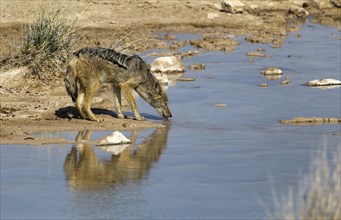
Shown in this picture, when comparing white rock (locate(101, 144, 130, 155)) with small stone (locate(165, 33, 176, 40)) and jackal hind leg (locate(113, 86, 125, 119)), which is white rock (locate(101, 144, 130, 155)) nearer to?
jackal hind leg (locate(113, 86, 125, 119))

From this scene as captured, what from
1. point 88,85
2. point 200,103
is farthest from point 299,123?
point 88,85

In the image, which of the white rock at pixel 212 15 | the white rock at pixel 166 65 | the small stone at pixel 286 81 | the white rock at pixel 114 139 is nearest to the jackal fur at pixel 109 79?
the white rock at pixel 114 139

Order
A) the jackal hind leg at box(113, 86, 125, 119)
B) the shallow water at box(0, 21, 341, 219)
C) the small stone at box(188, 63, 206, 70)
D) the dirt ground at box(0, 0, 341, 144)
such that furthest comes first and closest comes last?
the small stone at box(188, 63, 206, 70), the dirt ground at box(0, 0, 341, 144), the jackal hind leg at box(113, 86, 125, 119), the shallow water at box(0, 21, 341, 219)

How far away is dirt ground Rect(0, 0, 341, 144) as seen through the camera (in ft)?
53.3

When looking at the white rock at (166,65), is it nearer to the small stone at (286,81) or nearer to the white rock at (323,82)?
the small stone at (286,81)

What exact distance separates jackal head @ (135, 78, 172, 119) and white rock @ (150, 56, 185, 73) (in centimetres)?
408

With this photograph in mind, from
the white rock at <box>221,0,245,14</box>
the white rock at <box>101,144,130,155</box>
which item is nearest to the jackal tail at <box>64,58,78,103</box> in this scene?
the white rock at <box>101,144,130,155</box>

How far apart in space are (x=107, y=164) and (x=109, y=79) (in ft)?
10.9

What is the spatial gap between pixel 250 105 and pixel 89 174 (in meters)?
5.45

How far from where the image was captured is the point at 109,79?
1420cm

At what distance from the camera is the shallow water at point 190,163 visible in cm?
927

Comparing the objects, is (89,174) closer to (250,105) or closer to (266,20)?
(250,105)

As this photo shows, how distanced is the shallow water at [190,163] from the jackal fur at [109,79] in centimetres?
43

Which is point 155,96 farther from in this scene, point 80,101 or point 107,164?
point 107,164
